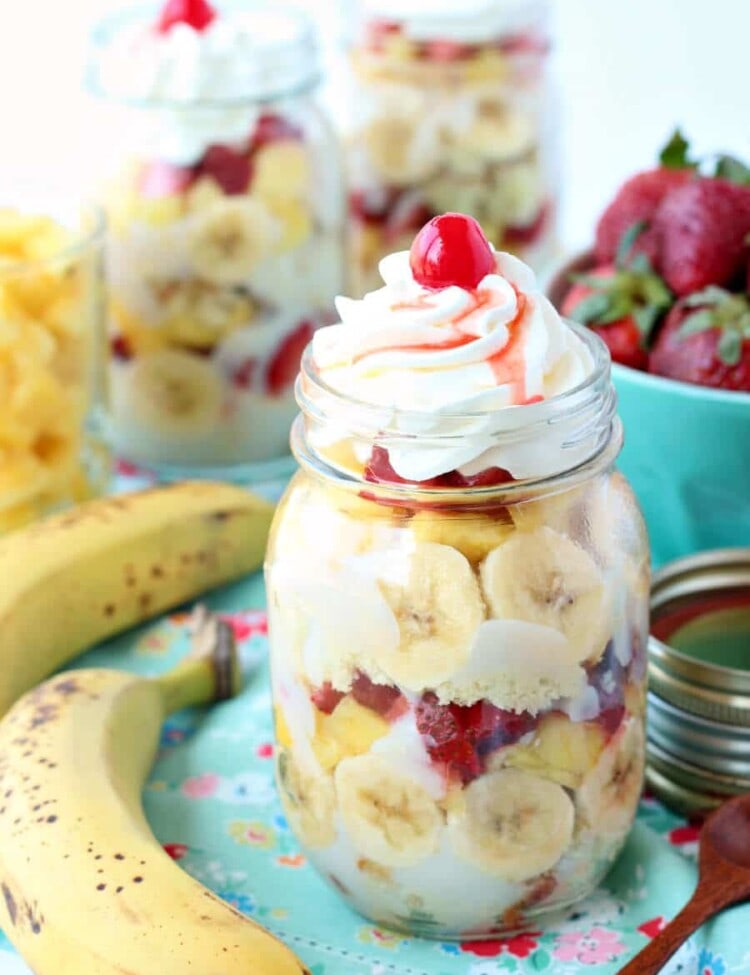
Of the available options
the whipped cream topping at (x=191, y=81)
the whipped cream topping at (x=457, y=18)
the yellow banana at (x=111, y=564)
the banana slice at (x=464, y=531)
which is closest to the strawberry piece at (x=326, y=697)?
the banana slice at (x=464, y=531)

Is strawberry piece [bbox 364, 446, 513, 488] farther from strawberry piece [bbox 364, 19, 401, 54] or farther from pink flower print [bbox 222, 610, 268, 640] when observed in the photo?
strawberry piece [bbox 364, 19, 401, 54]

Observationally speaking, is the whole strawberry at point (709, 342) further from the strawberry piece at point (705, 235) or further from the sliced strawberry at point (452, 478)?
the sliced strawberry at point (452, 478)

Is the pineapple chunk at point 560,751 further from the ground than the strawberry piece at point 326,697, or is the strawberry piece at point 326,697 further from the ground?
the strawberry piece at point 326,697

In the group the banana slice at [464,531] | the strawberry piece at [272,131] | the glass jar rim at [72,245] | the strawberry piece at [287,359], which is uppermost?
the strawberry piece at [272,131]

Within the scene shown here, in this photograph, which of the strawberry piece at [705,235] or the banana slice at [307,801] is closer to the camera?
the banana slice at [307,801]

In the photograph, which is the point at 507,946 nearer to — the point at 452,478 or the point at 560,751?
the point at 560,751

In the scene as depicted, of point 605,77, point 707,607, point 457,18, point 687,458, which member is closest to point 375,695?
point 707,607

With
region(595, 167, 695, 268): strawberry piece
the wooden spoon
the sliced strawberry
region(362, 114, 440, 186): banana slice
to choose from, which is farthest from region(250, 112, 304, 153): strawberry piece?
the wooden spoon
